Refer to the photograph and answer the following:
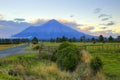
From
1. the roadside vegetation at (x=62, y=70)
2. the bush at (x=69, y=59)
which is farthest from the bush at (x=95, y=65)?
the bush at (x=69, y=59)

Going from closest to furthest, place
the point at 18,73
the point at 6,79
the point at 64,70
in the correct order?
the point at 6,79, the point at 18,73, the point at 64,70

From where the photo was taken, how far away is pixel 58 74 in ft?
79.8

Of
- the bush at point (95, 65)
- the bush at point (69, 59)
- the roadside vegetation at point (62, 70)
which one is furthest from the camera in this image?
the bush at point (69, 59)

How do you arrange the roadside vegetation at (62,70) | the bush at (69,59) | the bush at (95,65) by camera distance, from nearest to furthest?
the roadside vegetation at (62,70)
the bush at (95,65)
the bush at (69,59)

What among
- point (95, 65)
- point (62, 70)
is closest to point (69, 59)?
point (62, 70)

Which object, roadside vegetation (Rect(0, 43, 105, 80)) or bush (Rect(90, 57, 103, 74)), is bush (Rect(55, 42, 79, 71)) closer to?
roadside vegetation (Rect(0, 43, 105, 80))

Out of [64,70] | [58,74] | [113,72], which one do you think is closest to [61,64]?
[64,70]

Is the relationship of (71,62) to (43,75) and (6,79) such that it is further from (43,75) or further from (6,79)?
(6,79)

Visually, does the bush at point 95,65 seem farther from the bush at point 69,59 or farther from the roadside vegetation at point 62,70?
the bush at point 69,59

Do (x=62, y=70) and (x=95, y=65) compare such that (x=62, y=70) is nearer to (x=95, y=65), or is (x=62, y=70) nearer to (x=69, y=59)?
(x=69, y=59)

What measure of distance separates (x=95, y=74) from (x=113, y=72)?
282 centimetres

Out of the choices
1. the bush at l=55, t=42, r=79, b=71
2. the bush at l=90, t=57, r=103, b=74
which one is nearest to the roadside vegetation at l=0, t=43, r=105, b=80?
the bush at l=55, t=42, r=79, b=71

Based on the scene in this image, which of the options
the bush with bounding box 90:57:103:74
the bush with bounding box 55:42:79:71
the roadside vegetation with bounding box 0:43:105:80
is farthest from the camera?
the bush with bounding box 55:42:79:71

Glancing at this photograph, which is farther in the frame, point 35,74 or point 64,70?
point 64,70
